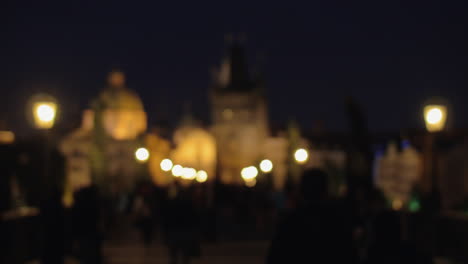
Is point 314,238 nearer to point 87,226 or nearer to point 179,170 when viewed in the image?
point 87,226

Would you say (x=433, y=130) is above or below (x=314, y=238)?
above

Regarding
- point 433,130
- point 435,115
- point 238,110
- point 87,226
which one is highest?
point 238,110

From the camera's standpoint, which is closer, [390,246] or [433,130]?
[390,246]

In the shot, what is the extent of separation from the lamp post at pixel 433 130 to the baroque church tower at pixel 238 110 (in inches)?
2669

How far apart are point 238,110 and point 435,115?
74107 millimetres

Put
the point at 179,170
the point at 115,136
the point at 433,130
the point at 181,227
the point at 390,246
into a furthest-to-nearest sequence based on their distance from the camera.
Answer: the point at 115,136, the point at 179,170, the point at 433,130, the point at 181,227, the point at 390,246

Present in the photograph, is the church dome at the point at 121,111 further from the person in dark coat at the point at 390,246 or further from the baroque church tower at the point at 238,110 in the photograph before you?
the person in dark coat at the point at 390,246

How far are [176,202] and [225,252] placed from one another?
657 centimetres

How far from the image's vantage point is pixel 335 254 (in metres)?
4.27

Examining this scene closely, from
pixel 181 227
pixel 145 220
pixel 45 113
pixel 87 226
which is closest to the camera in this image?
pixel 87 226

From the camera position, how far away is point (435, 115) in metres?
15.0

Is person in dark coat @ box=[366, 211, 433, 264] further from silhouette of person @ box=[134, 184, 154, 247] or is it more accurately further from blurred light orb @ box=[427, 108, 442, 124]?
silhouette of person @ box=[134, 184, 154, 247]

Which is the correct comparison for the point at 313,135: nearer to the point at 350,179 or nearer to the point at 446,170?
the point at 446,170

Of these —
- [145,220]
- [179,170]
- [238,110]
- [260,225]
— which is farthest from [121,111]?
[145,220]
